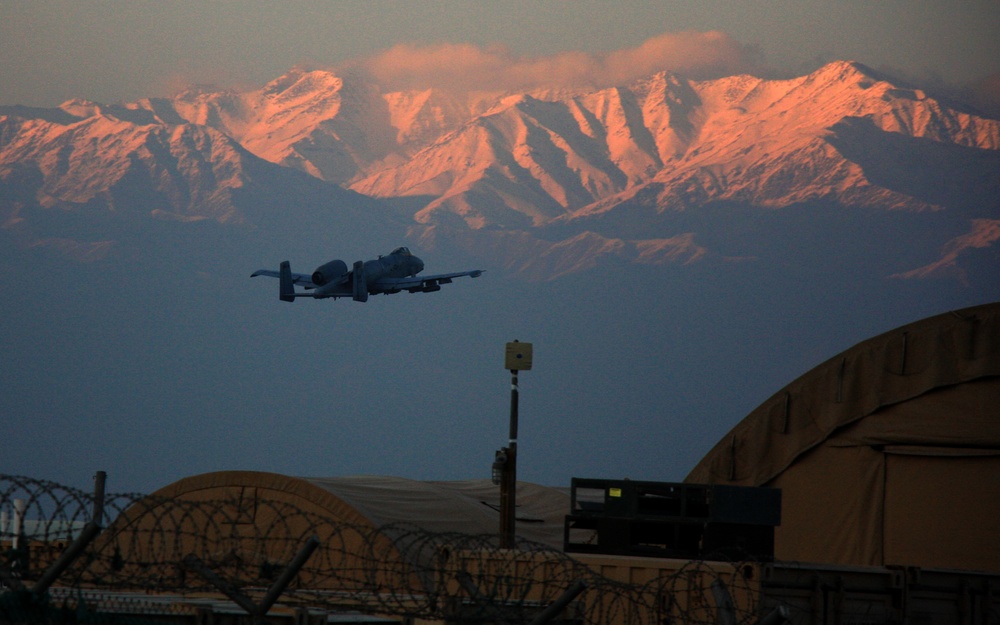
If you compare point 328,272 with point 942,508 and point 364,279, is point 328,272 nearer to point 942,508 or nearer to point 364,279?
point 364,279

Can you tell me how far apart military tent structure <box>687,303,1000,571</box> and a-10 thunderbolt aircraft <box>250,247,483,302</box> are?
2321 centimetres

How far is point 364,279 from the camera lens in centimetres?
4984

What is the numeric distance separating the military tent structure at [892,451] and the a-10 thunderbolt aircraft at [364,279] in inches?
914

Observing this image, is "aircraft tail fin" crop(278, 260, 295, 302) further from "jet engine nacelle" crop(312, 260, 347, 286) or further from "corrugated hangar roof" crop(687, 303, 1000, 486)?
"corrugated hangar roof" crop(687, 303, 1000, 486)

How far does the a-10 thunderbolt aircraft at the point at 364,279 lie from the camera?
49531mm

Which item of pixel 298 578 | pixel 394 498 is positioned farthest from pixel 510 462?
pixel 298 578

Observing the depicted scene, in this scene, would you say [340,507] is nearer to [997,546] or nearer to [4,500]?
[997,546]

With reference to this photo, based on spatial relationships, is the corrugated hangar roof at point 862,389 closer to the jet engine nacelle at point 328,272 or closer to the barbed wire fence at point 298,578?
the barbed wire fence at point 298,578

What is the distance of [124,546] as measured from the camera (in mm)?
27859

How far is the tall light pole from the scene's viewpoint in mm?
22731

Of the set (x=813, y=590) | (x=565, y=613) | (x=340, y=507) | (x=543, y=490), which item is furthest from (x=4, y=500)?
(x=543, y=490)

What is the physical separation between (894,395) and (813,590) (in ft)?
37.9

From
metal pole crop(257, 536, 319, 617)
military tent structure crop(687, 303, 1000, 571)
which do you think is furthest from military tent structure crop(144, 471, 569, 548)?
metal pole crop(257, 536, 319, 617)

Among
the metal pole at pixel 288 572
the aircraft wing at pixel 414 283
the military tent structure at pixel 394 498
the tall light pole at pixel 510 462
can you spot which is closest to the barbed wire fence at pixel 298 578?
the metal pole at pixel 288 572
